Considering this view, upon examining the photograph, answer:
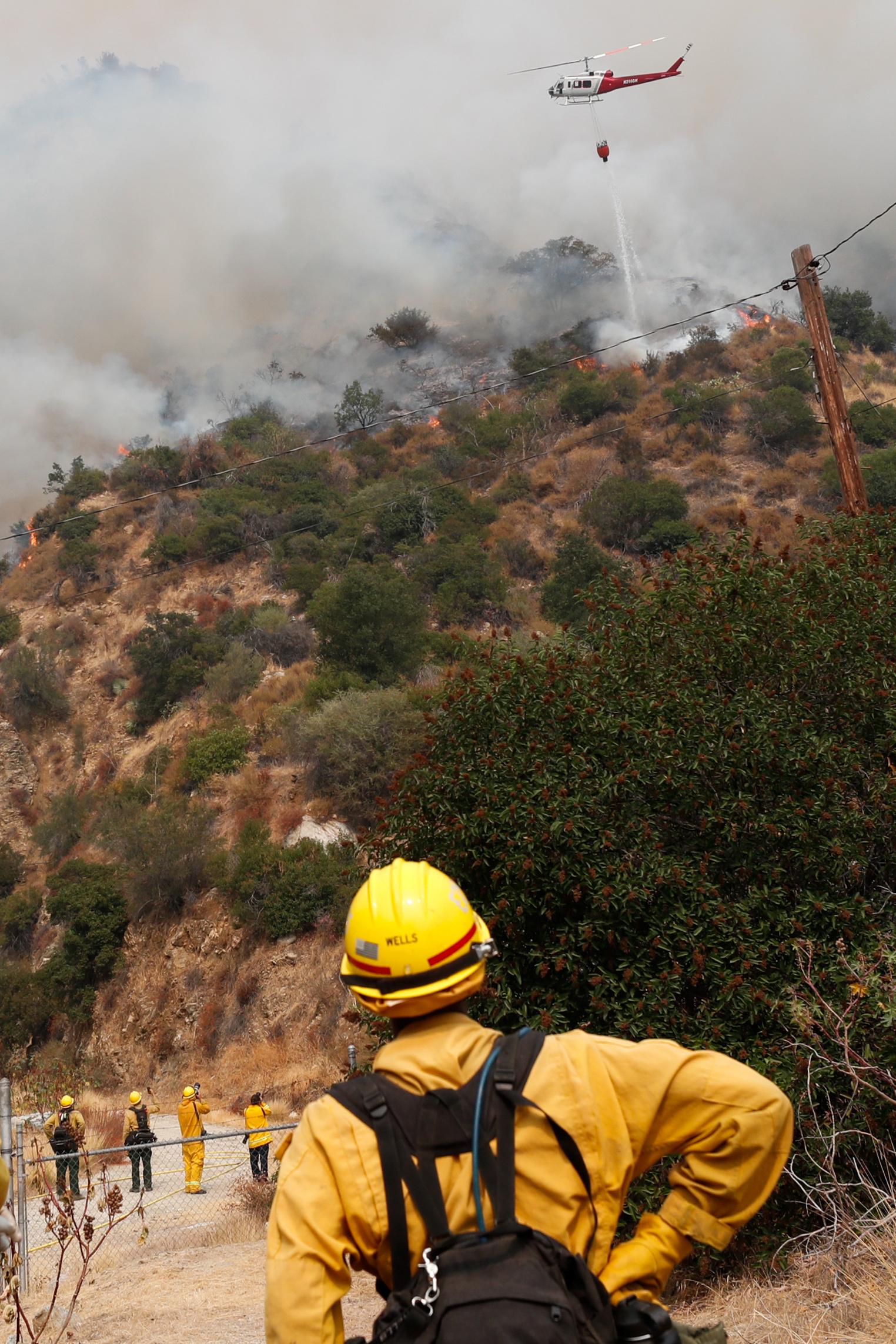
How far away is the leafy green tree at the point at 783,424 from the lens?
Answer: 41.5 metres

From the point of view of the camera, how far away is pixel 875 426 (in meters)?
41.2

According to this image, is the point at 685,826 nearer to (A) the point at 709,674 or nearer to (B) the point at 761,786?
(B) the point at 761,786

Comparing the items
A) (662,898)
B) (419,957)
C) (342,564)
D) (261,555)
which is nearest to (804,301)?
(662,898)

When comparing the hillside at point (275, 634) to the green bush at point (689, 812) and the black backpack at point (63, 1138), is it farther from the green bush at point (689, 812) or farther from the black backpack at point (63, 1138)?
the black backpack at point (63, 1138)

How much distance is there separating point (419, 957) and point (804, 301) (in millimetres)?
10961

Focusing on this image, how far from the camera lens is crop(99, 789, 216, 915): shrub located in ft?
82.5

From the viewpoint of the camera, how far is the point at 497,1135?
188cm

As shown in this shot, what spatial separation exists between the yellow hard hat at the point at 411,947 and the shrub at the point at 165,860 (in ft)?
77.8

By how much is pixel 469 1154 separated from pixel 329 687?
27188mm

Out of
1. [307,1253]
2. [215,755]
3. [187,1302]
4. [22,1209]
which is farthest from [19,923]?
[307,1253]

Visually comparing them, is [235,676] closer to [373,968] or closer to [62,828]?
[62,828]

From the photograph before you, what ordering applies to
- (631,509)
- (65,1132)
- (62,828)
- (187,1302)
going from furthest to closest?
1. (631,509)
2. (62,828)
3. (65,1132)
4. (187,1302)

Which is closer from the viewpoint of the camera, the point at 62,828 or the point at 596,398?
the point at 62,828

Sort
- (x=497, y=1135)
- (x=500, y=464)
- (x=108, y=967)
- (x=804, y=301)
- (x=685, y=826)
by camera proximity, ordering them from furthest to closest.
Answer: (x=500, y=464) → (x=108, y=967) → (x=804, y=301) → (x=685, y=826) → (x=497, y=1135)
